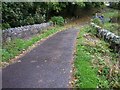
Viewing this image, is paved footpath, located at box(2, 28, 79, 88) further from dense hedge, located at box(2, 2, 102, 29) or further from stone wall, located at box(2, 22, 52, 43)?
dense hedge, located at box(2, 2, 102, 29)

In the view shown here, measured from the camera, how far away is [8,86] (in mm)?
9164

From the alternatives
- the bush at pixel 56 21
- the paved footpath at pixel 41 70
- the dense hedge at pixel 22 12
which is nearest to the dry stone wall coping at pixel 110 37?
the paved footpath at pixel 41 70

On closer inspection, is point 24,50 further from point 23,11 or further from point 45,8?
point 45,8

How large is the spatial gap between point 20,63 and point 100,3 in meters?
38.2

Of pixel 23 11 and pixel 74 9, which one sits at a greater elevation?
pixel 23 11

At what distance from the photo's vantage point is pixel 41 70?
36.4 ft

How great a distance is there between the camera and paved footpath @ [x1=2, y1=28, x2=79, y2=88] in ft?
31.0

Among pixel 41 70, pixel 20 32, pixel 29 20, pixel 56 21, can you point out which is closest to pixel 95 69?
pixel 41 70

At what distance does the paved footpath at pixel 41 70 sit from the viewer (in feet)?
31.0

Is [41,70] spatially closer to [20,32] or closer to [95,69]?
[95,69]

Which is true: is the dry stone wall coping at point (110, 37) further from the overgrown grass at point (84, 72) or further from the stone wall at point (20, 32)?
the stone wall at point (20, 32)

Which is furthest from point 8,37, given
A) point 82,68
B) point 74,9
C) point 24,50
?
point 74,9

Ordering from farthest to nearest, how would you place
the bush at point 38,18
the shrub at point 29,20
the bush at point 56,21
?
1. the bush at point 56,21
2. the bush at point 38,18
3. the shrub at point 29,20

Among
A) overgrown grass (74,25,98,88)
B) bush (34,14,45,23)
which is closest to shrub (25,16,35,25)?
bush (34,14,45,23)
